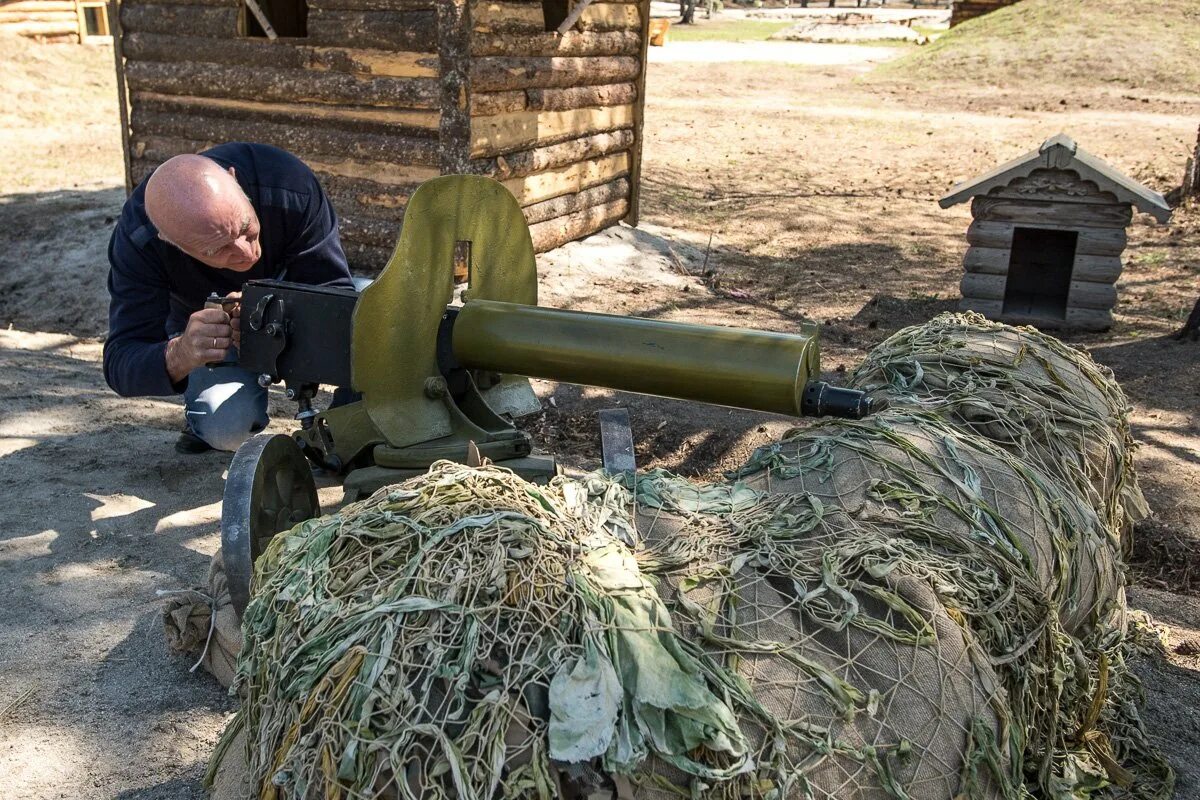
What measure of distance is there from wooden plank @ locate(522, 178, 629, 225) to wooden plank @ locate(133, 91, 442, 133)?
980 millimetres

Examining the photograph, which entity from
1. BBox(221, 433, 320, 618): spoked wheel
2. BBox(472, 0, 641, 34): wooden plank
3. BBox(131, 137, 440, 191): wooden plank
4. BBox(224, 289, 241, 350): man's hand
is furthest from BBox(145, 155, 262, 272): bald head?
BBox(472, 0, 641, 34): wooden plank

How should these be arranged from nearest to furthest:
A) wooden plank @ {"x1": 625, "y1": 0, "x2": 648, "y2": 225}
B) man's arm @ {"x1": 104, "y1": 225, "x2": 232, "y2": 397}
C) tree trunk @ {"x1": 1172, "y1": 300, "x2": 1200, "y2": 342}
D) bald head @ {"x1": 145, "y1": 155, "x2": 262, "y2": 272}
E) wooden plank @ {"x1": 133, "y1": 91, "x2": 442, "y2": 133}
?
bald head @ {"x1": 145, "y1": 155, "x2": 262, "y2": 272} < man's arm @ {"x1": 104, "y1": 225, "x2": 232, "y2": 397} < tree trunk @ {"x1": 1172, "y1": 300, "x2": 1200, "y2": 342} < wooden plank @ {"x1": 133, "y1": 91, "x2": 442, "y2": 133} < wooden plank @ {"x1": 625, "y1": 0, "x2": 648, "y2": 225}

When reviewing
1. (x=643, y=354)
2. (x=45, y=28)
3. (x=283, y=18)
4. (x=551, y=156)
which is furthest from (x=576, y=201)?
(x=45, y=28)

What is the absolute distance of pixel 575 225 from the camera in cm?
823

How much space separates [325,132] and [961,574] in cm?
617

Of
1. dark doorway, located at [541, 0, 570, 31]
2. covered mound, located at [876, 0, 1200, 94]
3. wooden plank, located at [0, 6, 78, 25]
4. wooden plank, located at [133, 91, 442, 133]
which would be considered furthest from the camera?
wooden plank, located at [0, 6, 78, 25]

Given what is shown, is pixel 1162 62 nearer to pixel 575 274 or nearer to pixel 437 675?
pixel 575 274

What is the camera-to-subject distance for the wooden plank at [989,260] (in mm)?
6941

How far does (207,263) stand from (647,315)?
3840 millimetres

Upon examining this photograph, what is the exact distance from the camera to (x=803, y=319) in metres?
6.97

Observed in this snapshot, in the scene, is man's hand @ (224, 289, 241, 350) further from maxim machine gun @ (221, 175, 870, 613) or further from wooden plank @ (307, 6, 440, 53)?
wooden plank @ (307, 6, 440, 53)

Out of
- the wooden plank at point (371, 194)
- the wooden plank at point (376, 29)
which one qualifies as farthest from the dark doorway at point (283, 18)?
the wooden plank at point (371, 194)

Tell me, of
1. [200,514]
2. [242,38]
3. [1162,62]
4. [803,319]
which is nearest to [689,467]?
[200,514]

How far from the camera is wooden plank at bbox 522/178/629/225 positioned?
7.57m
